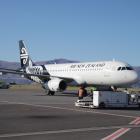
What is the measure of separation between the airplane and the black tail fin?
5075 millimetres

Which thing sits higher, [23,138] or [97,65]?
[97,65]

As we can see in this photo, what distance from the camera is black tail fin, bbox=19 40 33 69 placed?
55588 mm

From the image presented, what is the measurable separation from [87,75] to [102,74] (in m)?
2.29

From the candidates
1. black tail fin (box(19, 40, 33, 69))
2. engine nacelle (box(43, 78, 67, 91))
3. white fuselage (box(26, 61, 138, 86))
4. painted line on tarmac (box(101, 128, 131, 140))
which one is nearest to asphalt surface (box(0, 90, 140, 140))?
painted line on tarmac (box(101, 128, 131, 140))

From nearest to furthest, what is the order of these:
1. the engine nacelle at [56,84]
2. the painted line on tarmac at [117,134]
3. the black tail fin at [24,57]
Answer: the painted line on tarmac at [117,134] → the engine nacelle at [56,84] → the black tail fin at [24,57]

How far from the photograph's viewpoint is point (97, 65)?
41906 mm

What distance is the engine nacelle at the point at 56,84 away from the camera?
42.2 metres

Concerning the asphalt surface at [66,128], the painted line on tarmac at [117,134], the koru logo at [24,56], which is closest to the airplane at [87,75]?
the koru logo at [24,56]

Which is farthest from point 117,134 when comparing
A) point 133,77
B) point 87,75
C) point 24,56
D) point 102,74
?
point 24,56

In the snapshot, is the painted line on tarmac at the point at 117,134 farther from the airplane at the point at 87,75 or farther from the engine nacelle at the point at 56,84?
the engine nacelle at the point at 56,84

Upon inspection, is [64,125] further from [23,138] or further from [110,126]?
[23,138]

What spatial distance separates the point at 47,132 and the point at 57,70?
3438cm

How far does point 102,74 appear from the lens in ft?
133

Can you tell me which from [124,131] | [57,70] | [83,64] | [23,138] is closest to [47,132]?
[23,138]
